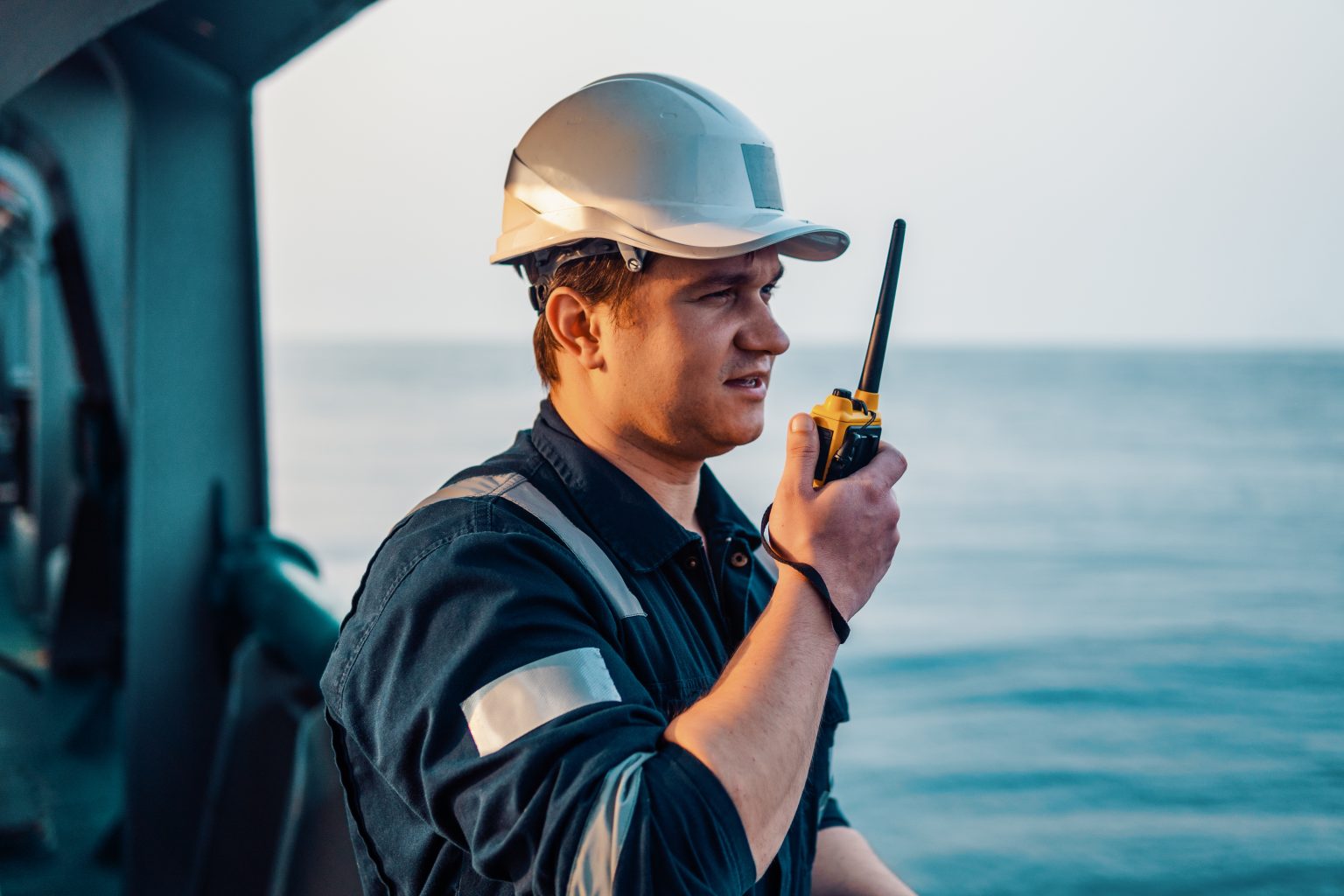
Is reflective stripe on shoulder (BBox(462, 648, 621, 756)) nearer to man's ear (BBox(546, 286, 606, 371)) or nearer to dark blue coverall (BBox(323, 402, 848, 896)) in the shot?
dark blue coverall (BBox(323, 402, 848, 896))

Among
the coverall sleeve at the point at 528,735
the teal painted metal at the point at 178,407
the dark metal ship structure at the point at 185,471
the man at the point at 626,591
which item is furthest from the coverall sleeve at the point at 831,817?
the teal painted metal at the point at 178,407

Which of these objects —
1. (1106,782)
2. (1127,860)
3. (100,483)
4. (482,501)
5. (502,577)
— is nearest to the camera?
(502,577)

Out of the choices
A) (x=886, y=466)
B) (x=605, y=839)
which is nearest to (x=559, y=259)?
(x=886, y=466)

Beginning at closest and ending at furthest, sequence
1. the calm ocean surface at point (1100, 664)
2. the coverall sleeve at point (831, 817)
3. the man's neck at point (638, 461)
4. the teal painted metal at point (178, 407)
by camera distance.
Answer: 1. the man's neck at point (638, 461)
2. the coverall sleeve at point (831, 817)
3. the teal painted metal at point (178, 407)
4. the calm ocean surface at point (1100, 664)

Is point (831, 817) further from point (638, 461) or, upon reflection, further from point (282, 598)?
point (282, 598)

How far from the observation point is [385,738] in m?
1.01

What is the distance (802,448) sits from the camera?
1.10 m

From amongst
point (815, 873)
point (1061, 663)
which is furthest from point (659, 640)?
point (1061, 663)

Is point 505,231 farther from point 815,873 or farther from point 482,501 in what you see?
point 815,873

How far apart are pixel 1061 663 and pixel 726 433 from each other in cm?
796

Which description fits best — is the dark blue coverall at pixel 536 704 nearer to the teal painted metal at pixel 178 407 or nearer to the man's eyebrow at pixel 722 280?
the man's eyebrow at pixel 722 280

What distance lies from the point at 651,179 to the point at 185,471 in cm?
193

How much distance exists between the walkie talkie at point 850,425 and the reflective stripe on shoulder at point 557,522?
199 millimetres

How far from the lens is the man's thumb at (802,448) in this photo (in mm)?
1091
